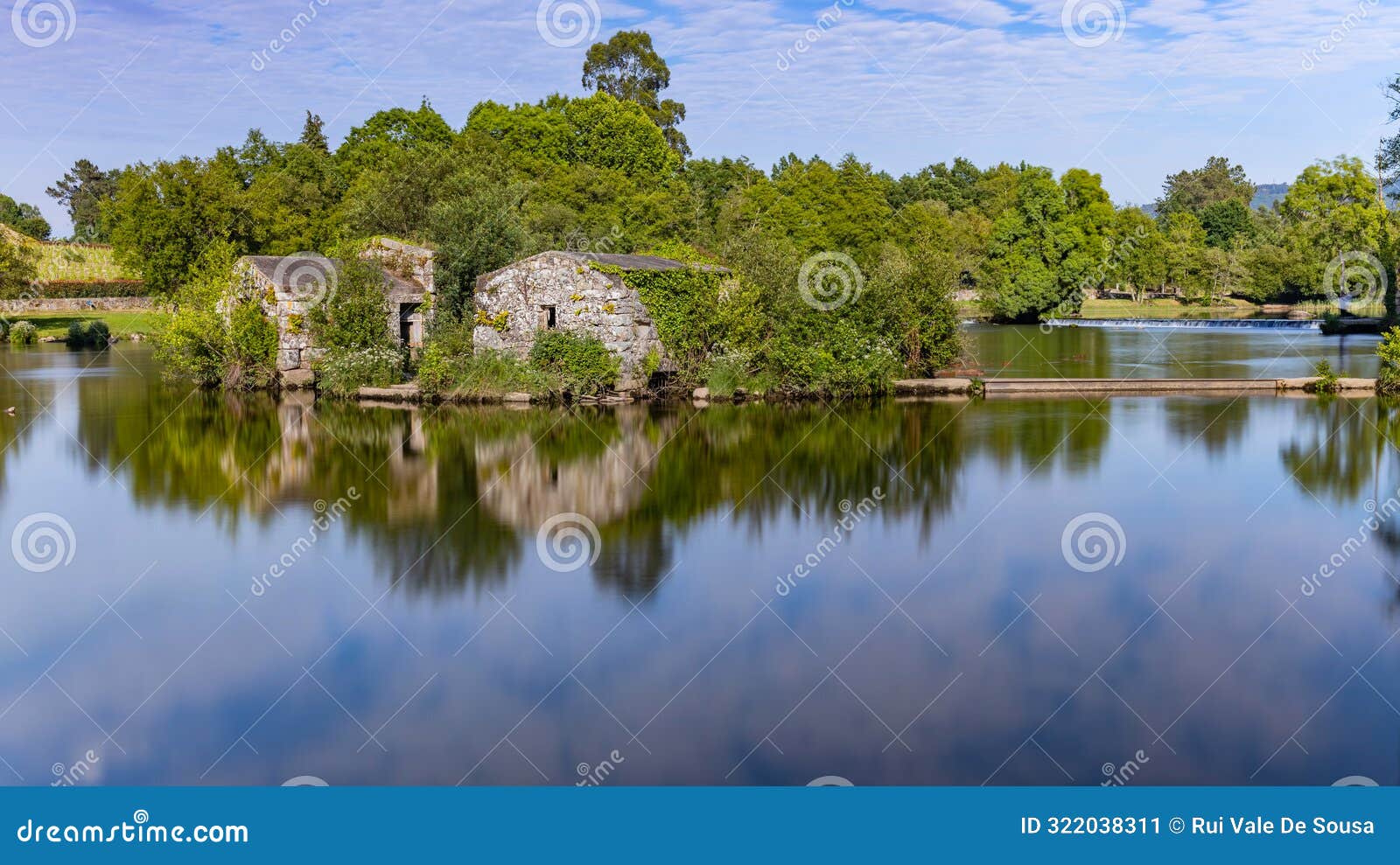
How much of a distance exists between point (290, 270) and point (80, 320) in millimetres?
25383

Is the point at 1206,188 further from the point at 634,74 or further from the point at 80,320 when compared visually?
the point at 80,320

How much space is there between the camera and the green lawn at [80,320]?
45438 millimetres

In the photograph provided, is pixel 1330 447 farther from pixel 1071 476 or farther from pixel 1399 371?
pixel 1399 371

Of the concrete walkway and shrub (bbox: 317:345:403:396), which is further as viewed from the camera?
the concrete walkway

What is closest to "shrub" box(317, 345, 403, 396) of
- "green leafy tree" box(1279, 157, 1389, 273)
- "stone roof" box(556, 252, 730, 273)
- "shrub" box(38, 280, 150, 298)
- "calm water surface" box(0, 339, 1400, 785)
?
"stone roof" box(556, 252, 730, 273)

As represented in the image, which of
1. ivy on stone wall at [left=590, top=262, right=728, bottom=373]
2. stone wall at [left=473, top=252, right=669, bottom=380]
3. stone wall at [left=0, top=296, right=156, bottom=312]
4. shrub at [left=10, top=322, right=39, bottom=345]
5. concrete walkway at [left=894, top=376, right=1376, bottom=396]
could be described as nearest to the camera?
stone wall at [left=473, top=252, right=669, bottom=380]

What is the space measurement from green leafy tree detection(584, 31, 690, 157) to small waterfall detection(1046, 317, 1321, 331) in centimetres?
3139

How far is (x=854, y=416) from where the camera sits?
73.9ft

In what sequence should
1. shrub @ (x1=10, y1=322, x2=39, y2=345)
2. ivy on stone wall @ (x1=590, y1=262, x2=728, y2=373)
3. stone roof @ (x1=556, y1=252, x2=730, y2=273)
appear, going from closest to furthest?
1. stone roof @ (x1=556, y1=252, x2=730, y2=273)
2. ivy on stone wall @ (x1=590, y1=262, x2=728, y2=373)
3. shrub @ (x1=10, y1=322, x2=39, y2=345)

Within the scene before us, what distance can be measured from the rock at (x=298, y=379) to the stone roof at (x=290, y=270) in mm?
1866

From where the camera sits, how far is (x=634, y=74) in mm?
77250

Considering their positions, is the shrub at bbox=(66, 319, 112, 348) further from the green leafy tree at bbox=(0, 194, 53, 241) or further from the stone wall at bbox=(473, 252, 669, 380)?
the green leafy tree at bbox=(0, 194, 53, 241)

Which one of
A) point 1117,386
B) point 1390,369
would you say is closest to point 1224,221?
point 1390,369

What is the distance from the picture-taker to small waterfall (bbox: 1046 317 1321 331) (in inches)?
1945
